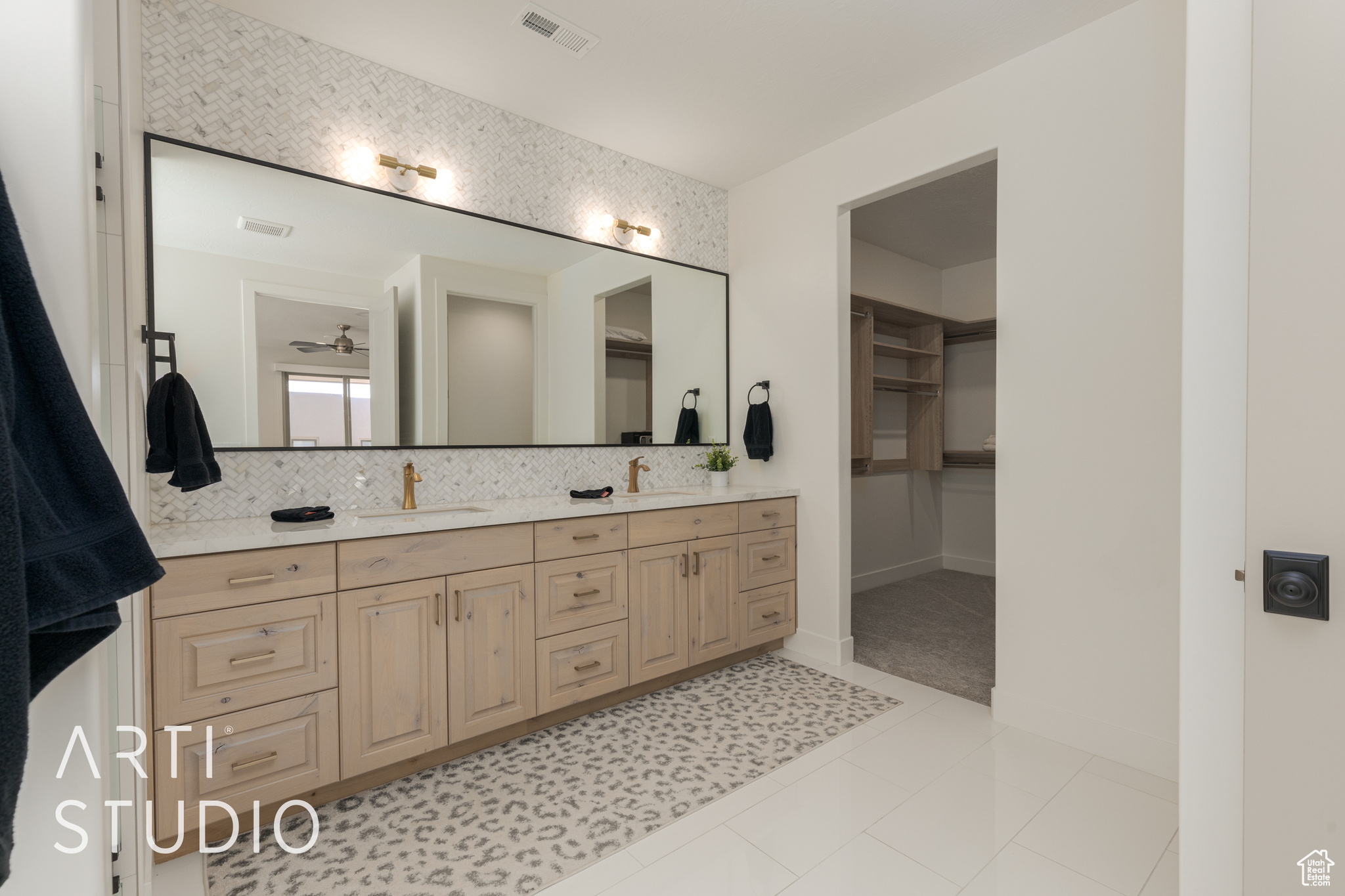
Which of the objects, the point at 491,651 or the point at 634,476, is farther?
the point at 634,476

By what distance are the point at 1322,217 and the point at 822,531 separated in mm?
2412

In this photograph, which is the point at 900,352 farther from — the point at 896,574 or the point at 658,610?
the point at 658,610

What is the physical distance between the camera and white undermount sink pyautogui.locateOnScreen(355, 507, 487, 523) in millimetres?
2234

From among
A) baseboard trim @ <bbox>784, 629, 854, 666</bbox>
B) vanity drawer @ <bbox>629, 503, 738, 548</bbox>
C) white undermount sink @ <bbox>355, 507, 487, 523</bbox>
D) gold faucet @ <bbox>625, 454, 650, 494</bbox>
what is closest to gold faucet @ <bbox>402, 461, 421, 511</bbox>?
white undermount sink @ <bbox>355, 507, 487, 523</bbox>

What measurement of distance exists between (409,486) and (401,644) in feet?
2.29

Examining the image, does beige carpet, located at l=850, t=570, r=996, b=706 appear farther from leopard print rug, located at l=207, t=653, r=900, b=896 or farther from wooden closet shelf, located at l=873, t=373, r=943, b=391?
wooden closet shelf, located at l=873, t=373, r=943, b=391

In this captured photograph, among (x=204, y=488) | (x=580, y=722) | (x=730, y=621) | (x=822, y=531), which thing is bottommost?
(x=580, y=722)

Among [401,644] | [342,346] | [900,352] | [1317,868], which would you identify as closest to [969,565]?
[900,352]

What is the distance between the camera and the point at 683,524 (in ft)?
9.41

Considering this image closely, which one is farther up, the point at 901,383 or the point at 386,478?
the point at 901,383

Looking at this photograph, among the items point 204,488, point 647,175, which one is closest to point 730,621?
point 204,488

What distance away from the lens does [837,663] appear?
315cm

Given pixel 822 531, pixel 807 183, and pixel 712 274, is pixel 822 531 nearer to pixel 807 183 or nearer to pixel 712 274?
pixel 712 274

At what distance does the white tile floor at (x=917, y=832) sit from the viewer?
1.61 meters
